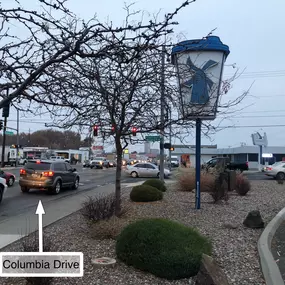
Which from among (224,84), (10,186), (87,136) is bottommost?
(10,186)

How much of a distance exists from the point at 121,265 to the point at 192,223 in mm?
3954

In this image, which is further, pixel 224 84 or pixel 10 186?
pixel 10 186

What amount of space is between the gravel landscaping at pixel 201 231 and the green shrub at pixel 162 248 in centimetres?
13

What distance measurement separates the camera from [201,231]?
337 inches

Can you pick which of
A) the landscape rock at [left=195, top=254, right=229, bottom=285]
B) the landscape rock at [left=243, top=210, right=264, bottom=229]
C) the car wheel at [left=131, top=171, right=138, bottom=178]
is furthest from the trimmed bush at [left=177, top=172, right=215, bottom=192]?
the car wheel at [left=131, top=171, right=138, bottom=178]

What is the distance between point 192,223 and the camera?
379 inches

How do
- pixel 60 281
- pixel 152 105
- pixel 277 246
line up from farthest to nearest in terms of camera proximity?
pixel 152 105 → pixel 277 246 → pixel 60 281

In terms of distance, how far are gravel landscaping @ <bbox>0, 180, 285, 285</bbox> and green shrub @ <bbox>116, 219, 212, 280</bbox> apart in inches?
5.0

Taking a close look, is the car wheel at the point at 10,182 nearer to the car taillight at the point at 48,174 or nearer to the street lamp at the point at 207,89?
the car taillight at the point at 48,174

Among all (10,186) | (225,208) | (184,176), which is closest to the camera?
(225,208)

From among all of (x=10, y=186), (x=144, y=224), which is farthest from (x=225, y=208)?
(x=10, y=186)

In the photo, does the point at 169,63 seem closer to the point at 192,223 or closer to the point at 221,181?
the point at 192,223

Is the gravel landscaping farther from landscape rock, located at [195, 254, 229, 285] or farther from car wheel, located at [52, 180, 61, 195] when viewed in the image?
car wheel, located at [52, 180, 61, 195]

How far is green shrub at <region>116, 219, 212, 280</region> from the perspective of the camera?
18.0 feet
